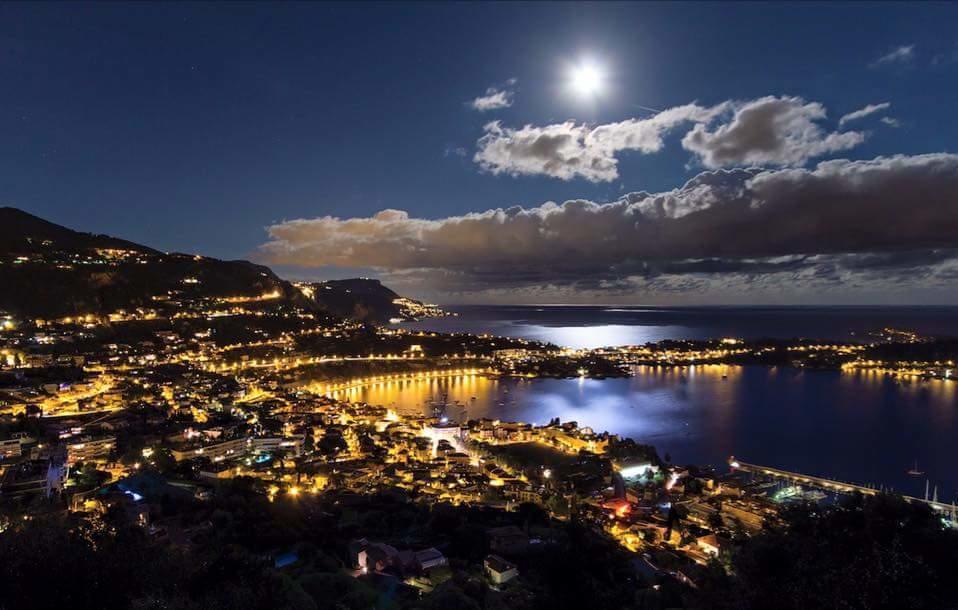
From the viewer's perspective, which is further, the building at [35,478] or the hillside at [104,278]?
the hillside at [104,278]

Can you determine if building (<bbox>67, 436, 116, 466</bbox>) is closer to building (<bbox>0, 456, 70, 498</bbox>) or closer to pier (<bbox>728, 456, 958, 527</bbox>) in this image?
building (<bbox>0, 456, 70, 498</bbox>)

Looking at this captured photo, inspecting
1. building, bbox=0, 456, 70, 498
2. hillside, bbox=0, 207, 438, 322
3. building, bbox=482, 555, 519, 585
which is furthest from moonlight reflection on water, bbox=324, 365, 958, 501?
hillside, bbox=0, 207, 438, 322

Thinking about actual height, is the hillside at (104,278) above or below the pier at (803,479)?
above

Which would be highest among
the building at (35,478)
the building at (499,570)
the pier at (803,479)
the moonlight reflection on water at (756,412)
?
the building at (35,478)

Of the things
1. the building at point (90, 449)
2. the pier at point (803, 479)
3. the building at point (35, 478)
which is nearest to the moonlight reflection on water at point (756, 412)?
the pier at point (803, 479)

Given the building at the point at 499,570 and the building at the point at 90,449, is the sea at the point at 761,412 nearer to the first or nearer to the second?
the building at the point at 499,570

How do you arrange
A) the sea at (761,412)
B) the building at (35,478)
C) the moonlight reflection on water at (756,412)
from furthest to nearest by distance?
1. the moonlight reflection on water at (756,412)
2. the sea at (761,412)
3. the building at (35,478)

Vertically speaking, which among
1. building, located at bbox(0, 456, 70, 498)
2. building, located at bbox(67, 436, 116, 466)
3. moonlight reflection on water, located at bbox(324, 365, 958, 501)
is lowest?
moonlight reflection on water, located at bbox(324, 365, 958, 501)

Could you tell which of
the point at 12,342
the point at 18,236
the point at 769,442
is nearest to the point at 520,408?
the point at 769,442

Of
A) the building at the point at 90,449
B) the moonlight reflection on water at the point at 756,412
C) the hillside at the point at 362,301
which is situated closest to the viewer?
the building at the point at 90,449
